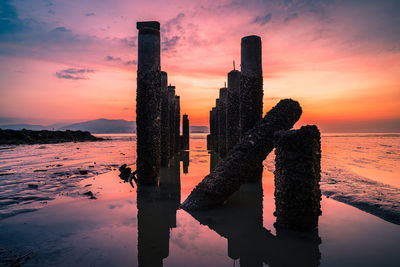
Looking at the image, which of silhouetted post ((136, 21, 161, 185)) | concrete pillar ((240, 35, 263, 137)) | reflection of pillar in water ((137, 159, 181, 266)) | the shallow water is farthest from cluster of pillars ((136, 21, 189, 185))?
concrete pillar ((240, 35, 263, 137))

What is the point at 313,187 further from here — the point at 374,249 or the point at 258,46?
the point at 258,46

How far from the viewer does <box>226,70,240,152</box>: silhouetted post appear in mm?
10195

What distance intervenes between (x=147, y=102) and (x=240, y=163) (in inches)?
131

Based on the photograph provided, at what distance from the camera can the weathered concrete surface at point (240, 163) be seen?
4.86 m

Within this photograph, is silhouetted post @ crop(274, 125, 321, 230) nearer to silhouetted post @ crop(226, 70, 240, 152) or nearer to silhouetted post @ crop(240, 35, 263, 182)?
silhouetted post @ crop(240, 35, 263, 182)

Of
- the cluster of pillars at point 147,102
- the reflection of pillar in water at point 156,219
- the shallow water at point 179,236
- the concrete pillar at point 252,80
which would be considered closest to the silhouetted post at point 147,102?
the cluster of pillars at point 147,102

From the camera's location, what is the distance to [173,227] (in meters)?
3.99

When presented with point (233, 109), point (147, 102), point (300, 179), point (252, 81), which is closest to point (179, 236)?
point (300, 179)

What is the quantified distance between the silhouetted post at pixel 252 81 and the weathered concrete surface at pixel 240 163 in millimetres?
1444

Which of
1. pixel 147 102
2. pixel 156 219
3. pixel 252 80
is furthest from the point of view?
pixel 252 80

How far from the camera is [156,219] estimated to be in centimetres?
435

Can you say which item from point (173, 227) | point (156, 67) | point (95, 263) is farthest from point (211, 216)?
point (156, 67)

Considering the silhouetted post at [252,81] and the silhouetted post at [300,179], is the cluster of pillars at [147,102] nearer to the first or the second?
the silhouetted post at [252,81]

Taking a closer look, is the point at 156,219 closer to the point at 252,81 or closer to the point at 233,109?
the point at 252,81
